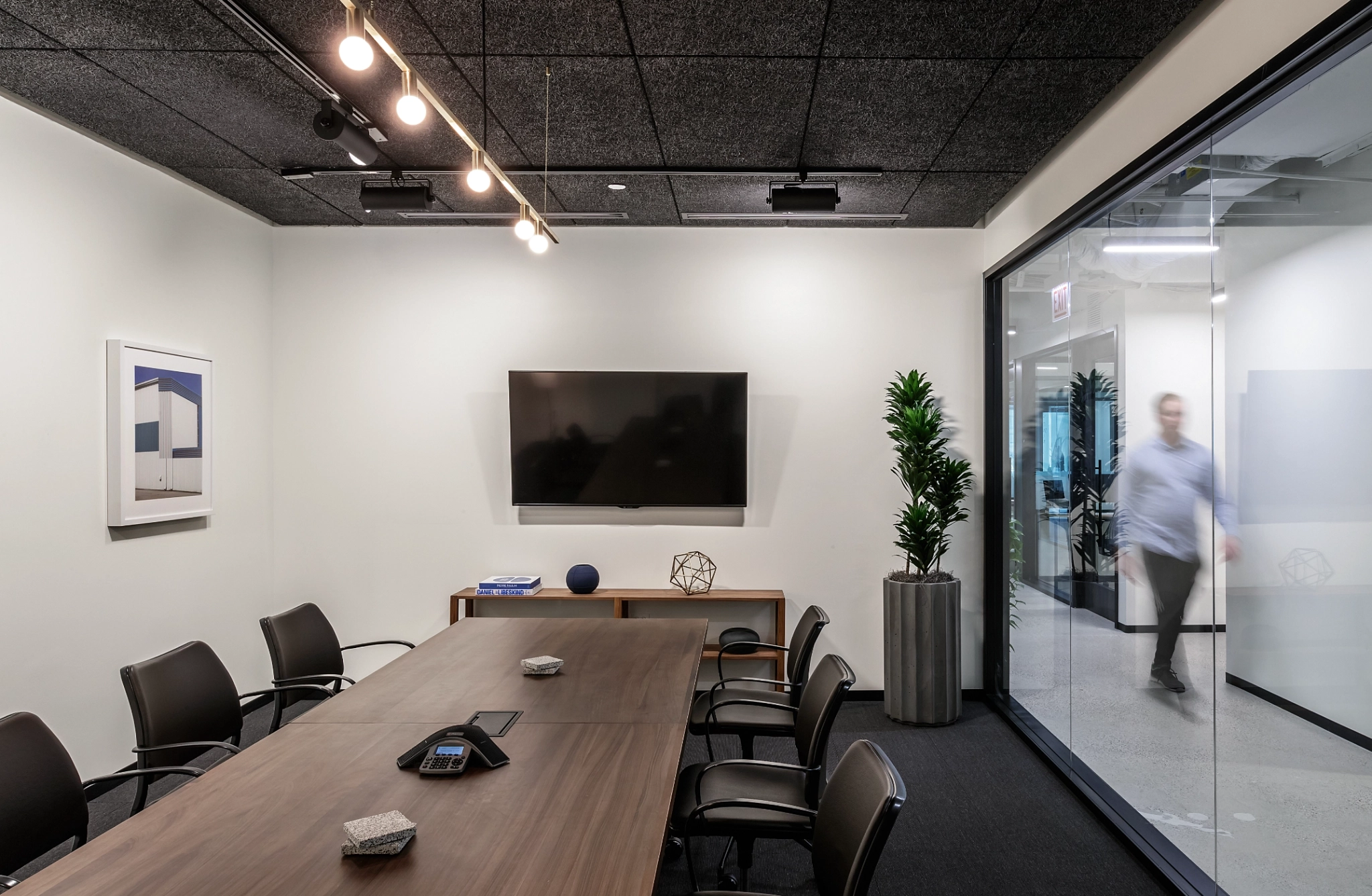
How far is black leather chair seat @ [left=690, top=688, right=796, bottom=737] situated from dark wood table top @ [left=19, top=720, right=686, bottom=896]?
1038 mm

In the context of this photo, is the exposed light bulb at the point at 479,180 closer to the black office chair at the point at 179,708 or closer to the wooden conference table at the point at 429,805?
the wooden conference table at the point at 429,805

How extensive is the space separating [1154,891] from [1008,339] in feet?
10.1

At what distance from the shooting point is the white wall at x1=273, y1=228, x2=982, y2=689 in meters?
5.25

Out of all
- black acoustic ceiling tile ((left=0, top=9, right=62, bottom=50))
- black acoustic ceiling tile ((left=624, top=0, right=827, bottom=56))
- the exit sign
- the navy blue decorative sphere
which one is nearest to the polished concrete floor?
the exit sign

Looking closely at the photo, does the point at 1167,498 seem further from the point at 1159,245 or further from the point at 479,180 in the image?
the point at 479,180

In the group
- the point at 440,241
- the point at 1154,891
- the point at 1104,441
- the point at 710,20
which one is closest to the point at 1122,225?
the point at 1104,441

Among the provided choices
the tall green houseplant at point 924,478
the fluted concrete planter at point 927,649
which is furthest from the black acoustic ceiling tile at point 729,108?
the fluted concrete planter at point 927,649

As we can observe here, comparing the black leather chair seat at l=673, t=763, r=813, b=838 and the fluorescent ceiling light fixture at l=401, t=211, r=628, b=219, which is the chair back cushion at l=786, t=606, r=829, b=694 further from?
the fluorescent ceiling light fixture at l=401, t=211, r=628, b=219

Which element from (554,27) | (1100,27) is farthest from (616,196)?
(1100,27)

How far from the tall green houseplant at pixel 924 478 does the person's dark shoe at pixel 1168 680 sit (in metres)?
1.74

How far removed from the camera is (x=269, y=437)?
209 inches

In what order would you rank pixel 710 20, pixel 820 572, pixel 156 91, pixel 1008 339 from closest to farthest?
1. pixel 710 20
2. pixel 156 91
3. pixel 1008 339
4. pixel 820 572

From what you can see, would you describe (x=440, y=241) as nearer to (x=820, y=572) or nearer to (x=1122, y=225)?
(x=820, y=572)

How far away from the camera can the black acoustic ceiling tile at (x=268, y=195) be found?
14.4 feet
